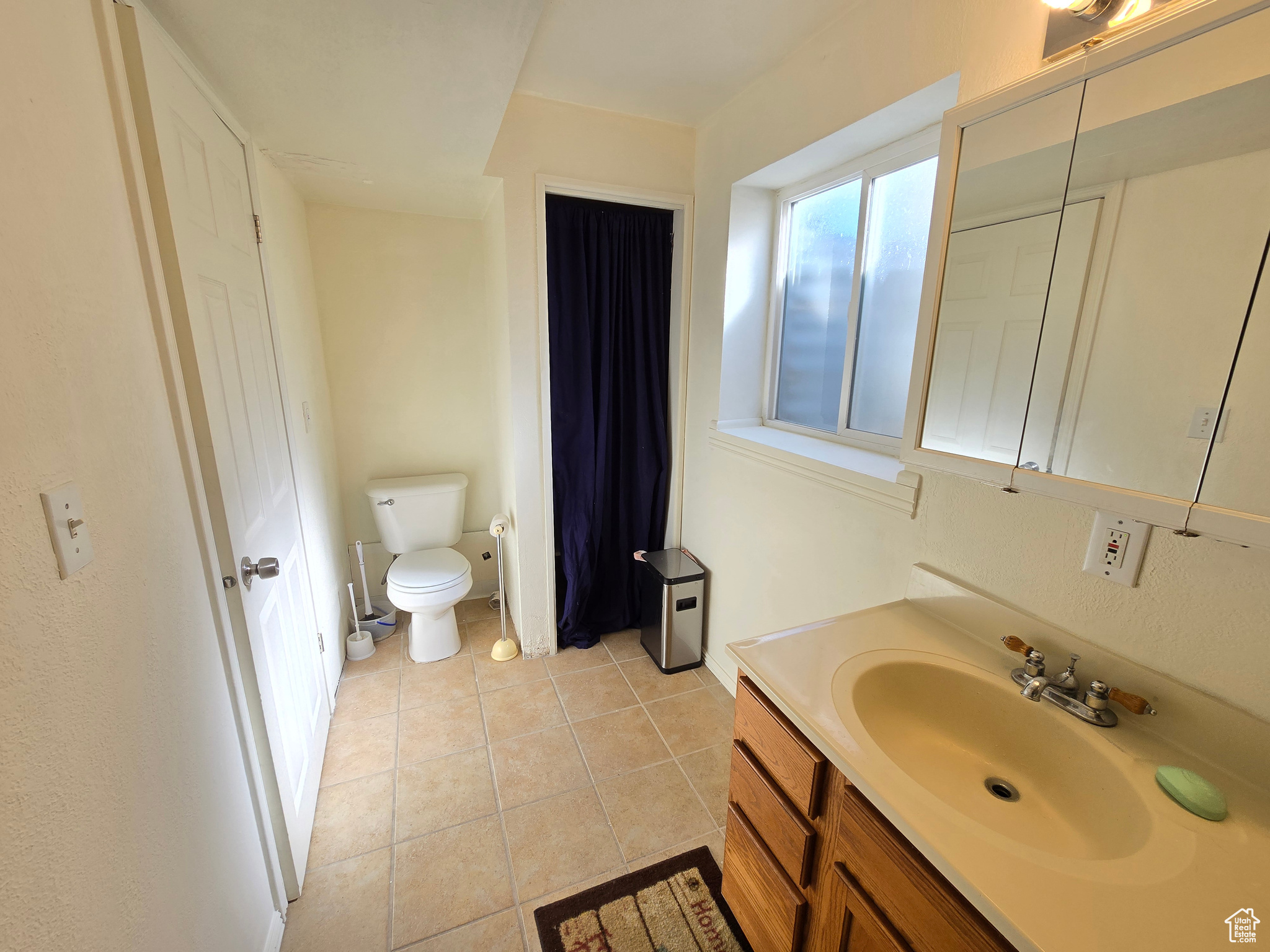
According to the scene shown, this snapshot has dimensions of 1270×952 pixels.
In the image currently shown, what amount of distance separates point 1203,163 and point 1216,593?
0.66m

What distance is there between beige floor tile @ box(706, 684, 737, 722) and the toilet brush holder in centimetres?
167

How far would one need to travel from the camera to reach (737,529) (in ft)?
7.00

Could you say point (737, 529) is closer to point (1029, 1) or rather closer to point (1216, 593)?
point (1216, 593)

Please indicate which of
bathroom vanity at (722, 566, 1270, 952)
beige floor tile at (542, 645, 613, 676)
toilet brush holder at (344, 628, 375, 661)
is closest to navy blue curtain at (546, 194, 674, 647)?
beige floor tile at (542, 645, 613, 676)

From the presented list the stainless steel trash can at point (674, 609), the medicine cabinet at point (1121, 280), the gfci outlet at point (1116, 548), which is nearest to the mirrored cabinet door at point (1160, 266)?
the medicine cabinet at point (1121, 280)

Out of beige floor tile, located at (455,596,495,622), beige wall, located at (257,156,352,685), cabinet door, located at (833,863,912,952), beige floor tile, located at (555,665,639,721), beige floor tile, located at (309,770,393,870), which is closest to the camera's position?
cabinet door, located at (833,863,912,952)

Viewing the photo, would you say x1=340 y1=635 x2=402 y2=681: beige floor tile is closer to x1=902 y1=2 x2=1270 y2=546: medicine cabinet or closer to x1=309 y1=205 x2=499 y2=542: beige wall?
x1=309 y1=205 x2=499 y2=542: beige wall

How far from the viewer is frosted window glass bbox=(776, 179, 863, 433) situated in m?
1.88

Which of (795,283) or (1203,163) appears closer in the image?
(1203,163)

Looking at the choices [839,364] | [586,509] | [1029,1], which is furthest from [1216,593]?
[586,509]

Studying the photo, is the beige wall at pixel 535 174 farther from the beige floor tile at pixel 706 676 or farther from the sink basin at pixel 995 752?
the sink basin at pixel 995 752

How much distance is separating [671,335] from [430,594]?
5.38ft

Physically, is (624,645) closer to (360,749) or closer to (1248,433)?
(360,749)

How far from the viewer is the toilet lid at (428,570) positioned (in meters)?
2.33
